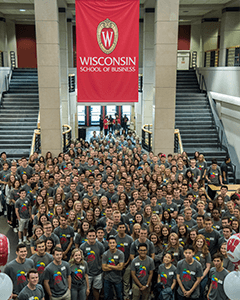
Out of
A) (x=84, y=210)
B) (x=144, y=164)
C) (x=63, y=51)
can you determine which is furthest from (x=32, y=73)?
(x=84, y=210)

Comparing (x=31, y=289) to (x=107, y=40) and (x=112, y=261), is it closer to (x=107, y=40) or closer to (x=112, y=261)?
(x=112, y=261)

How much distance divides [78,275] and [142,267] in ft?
3.78

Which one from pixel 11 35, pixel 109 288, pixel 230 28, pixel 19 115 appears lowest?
pixel 109 288

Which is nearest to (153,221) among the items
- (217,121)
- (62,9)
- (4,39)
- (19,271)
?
(19,271)

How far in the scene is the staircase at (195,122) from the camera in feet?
Result: 54.0

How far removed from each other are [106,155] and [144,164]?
6.16 feet

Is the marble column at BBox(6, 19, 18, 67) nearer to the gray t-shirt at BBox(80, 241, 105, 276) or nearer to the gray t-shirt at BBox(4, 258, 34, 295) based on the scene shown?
the gray t-shirt at BBox(80, 241, 105, 276)

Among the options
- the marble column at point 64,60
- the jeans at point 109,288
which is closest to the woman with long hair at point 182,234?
the jeans at point 109,288

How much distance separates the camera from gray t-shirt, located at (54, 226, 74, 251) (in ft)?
23.8

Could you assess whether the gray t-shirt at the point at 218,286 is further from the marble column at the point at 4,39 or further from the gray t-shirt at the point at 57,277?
the marble column at the point at 4,39

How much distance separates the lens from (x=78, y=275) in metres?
6.08

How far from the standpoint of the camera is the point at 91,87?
12.5m

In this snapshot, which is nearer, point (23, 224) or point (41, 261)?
point (41, 261)

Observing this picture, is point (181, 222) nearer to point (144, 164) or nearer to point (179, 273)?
point (179, 273)
